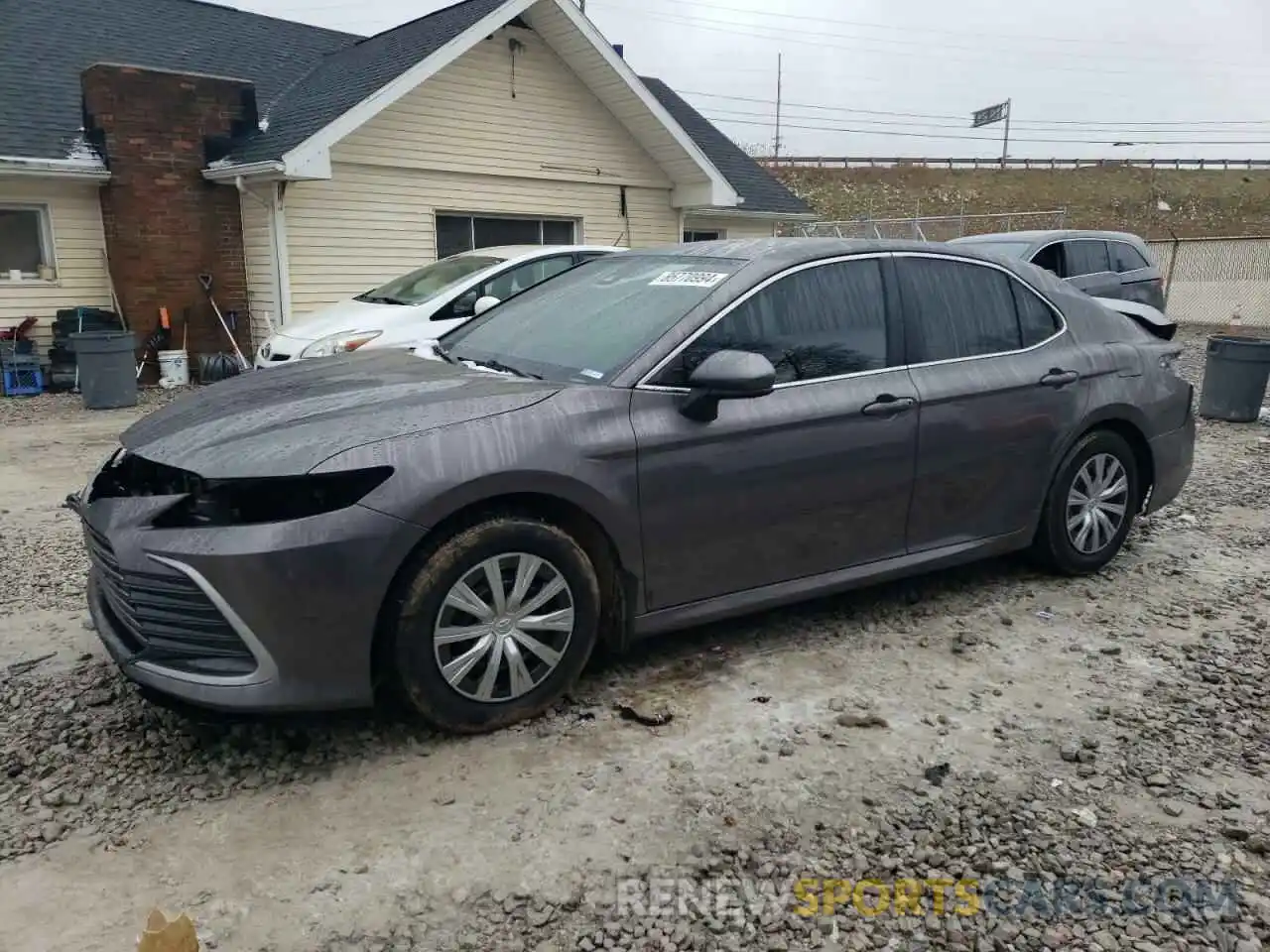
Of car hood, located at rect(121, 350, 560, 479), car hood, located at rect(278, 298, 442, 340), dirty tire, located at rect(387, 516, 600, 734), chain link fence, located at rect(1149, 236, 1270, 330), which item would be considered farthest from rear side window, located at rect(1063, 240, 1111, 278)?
chain link fence, located at rect(1149, 236, 1270, 330)

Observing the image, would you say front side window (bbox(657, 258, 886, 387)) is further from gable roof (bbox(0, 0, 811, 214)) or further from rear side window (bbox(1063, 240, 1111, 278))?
gable roof (bbox(0, 0, 811, 214))

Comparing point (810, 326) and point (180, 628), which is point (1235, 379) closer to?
point (810, 326)

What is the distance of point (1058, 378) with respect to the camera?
169 inches

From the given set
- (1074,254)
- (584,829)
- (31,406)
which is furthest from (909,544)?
(31,406)

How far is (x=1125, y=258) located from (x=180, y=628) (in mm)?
12063

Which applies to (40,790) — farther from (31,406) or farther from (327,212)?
(327,212)

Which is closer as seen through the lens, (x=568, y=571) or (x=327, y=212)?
(x=568, y=571)

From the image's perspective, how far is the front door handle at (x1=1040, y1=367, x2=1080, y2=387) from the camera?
4.27m

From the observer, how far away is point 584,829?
8.72 ft

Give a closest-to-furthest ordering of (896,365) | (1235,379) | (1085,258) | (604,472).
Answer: (604,472)
(896,365)
(1235,379)
(1085,258)

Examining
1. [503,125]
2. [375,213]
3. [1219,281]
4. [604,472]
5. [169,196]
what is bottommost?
[604,472]

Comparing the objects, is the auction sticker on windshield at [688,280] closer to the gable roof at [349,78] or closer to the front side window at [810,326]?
the front side window at [810,326]

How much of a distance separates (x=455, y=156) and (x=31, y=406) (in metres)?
6.15

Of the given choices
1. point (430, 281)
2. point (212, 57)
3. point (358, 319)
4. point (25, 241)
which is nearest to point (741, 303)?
point (358, 319)
